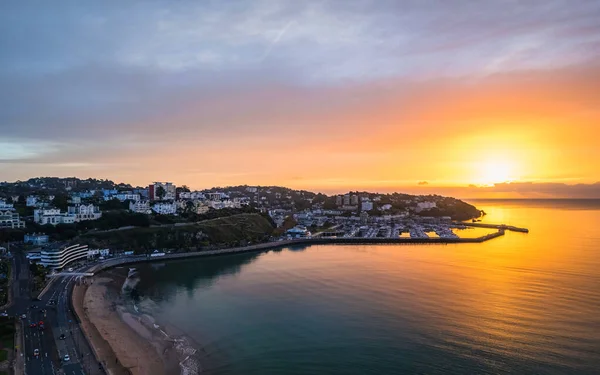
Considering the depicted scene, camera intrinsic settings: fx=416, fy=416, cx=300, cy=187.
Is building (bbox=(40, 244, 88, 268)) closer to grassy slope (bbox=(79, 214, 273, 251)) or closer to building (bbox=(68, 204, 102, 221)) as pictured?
grassy slope (bbox=(79, 214, 273, 251))

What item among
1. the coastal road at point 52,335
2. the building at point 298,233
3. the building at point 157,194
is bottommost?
the coastal road at point 52,335

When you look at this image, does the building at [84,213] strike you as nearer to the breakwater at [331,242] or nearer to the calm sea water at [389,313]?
the breakwater at [331,242]

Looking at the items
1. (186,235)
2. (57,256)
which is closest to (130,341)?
(57,256)

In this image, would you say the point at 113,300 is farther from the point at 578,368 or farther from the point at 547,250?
the point at 547,250

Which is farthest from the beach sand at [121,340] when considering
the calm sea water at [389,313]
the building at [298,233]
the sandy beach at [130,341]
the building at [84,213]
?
the building at [298,233]

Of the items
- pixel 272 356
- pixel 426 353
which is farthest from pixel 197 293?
pixel 426 353

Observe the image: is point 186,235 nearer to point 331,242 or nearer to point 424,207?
point 331,242
